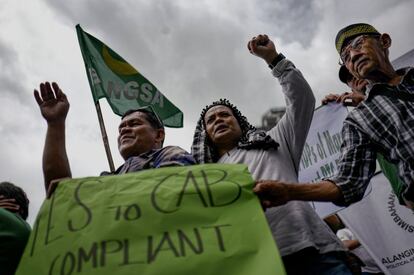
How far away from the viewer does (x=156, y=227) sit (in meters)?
1.25

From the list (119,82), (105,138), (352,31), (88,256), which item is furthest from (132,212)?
(119,82)

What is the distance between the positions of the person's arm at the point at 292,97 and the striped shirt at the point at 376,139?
0.77ft

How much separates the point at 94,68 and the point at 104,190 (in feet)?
10.4

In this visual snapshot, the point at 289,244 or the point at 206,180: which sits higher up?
the point at 206,180

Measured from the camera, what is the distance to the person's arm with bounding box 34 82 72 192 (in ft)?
5.58

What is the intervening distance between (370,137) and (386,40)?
75 centimetres

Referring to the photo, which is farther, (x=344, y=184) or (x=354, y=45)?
(x=354, y=45)

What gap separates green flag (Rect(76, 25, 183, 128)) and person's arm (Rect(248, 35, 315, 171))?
2.30 m

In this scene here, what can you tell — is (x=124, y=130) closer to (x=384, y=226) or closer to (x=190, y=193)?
(x=190, y=193)

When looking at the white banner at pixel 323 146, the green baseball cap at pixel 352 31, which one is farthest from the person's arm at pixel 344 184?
the white banner at pixel 323 146

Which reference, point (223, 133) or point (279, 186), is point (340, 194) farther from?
point (223, 133)

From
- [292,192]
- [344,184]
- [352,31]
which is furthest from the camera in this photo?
[352,31]

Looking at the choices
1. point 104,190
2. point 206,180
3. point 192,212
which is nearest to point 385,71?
point 206,180

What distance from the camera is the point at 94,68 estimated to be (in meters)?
4.27
